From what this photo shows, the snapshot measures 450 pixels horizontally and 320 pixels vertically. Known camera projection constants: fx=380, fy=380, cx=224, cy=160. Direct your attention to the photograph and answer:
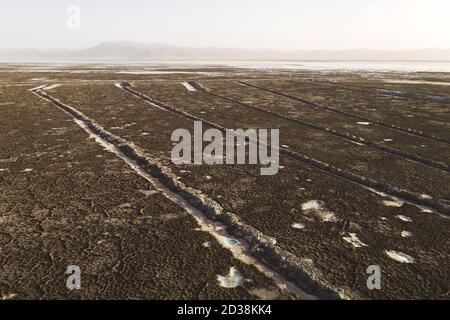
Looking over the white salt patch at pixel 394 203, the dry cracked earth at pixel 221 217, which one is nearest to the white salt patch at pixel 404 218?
the dry cracked earth at pixel 221 217

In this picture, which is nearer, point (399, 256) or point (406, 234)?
point (399, 256)

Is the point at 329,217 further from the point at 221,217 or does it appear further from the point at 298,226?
the point at 221,217

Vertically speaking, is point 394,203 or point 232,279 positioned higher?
point 394,203

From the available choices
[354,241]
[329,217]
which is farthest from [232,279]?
[329,217]

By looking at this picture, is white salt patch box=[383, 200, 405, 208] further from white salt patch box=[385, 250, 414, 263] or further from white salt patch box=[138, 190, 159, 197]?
white salt patch box=[138, 190, 159, 197]
